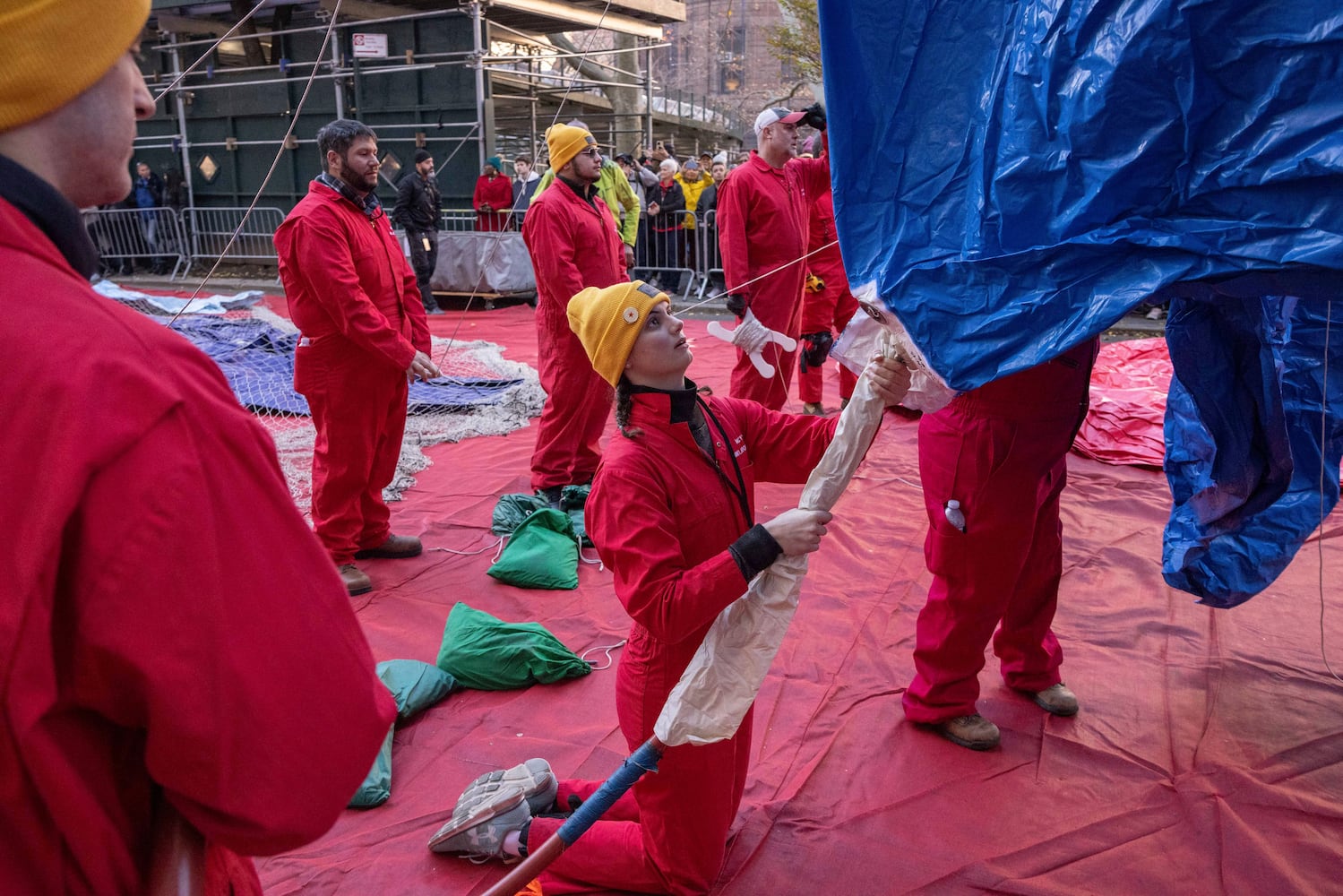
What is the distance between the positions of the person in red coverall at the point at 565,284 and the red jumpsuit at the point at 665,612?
266cm

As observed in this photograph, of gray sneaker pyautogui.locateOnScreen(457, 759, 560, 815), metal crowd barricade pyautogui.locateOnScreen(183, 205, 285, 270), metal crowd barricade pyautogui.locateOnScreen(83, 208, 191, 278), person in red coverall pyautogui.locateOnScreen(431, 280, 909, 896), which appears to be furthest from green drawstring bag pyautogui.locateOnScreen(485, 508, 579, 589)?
metal crowd barricade pyautogui.locateOnScreen(83, 208, 191, 278)

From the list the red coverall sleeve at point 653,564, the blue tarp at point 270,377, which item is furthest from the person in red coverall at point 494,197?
the red coverall sleeve at point 653,564

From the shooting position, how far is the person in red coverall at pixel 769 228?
5426 mm

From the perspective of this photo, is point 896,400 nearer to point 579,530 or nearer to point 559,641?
point 559,641

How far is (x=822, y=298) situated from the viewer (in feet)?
21.5

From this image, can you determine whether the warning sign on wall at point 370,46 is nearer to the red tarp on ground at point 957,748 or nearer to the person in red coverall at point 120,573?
the red tarp on ground at point 957,748

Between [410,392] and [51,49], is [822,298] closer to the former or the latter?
[410,392]

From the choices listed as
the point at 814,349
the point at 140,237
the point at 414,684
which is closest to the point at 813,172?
the point at 814,349

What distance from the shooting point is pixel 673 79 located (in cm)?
3447

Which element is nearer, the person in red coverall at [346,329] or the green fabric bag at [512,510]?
the person in red coverall at [346,329]

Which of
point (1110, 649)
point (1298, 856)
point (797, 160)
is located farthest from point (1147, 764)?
point (797, 160)

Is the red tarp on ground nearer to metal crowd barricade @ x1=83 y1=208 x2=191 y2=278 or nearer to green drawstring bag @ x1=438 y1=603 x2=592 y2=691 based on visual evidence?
green drawstring bag @ x1=438 y1=603 x2=592 y2=691

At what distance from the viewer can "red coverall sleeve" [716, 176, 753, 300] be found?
17.8 feet

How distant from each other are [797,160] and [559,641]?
3441mm
